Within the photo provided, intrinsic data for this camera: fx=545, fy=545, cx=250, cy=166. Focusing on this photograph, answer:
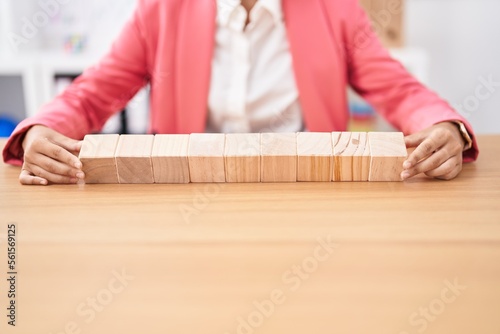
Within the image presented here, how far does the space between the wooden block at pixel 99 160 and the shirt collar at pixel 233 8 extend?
0.48m

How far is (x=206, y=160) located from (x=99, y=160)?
Result: 0.15 metres

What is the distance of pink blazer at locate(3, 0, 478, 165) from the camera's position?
1.14 metres

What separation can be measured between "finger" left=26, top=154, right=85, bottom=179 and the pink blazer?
0.29m

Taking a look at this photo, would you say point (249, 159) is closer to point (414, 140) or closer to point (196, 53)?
point (414, 140)

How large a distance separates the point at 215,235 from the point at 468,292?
27cm

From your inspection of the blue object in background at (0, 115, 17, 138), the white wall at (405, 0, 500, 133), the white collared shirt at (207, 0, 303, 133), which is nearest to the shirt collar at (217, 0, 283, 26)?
the white collared shirt at (207, 0, 303, 133)

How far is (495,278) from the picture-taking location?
21.6 inches

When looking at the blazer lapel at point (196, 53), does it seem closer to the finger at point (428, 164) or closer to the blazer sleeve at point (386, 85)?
the blazer sleeve at point (386, 85)

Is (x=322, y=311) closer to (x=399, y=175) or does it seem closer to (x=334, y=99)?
(x=399, y=175)

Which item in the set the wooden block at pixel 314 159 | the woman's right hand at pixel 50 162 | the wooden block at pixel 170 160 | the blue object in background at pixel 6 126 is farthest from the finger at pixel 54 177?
the blue object in background at pixel 6 126

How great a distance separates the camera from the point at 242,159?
769mm

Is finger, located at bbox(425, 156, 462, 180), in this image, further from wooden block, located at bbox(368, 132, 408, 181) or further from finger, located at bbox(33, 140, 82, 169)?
finger, located at bbox(33, 140, 82, 169)

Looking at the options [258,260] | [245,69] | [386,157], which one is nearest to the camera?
[258,260]

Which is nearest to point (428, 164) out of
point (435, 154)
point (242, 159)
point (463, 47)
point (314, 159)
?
point (435, 154)
